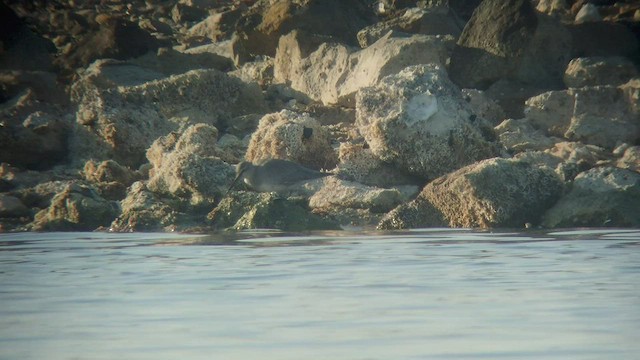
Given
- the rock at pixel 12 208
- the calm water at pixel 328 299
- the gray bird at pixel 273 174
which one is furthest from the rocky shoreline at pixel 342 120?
the calm water at pixel 328 299

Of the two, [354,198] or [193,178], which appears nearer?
[354,198]

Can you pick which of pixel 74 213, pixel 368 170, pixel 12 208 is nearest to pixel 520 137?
pixel 368 170

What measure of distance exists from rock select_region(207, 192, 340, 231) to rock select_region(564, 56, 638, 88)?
647 cm

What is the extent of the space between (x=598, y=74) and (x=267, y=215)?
7.23 metres

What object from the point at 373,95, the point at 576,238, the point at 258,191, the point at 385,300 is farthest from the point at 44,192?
the point at 385,300

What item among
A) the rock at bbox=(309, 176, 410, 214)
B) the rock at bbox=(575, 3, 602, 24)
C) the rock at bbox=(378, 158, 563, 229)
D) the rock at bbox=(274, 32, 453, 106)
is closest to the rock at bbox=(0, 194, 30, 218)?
the rock at bbox=(309, 176, 410, 214)

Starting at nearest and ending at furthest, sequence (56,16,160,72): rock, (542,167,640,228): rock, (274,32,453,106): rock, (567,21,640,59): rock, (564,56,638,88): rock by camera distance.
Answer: (542,167,640,228): rock
(564,56,638,88): rock
(274,32,453,106): rock
(567,21,640,59): rock
(56,16,160,72): rock

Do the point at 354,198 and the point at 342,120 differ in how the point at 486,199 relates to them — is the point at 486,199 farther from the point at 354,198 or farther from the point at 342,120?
the point at 342,120

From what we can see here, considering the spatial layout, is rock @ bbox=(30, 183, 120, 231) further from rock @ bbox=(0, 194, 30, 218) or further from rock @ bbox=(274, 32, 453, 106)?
rock @ bbox=(274, 32, 453, 106)

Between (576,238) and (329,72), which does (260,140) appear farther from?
(576,238)

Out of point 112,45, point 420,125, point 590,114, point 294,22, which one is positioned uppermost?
point 294,22

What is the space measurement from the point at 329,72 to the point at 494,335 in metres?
14.0

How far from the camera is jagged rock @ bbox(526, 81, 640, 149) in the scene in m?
16.1

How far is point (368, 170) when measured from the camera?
562 inches
